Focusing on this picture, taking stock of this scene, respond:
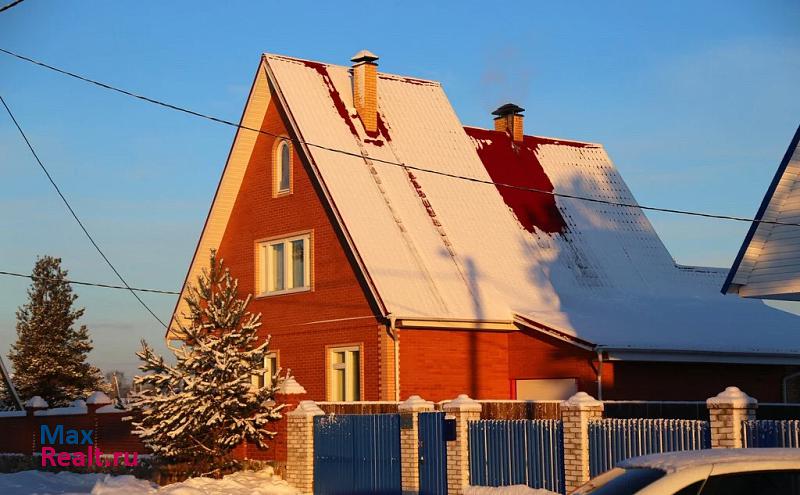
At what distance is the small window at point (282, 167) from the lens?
2970cm

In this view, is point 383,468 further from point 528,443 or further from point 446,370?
point 446,370

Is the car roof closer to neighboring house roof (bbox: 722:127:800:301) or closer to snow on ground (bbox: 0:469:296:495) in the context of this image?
neighboring house roof (bbox: 722:127:800:301)

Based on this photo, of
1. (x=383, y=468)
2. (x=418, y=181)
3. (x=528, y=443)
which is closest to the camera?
(x=528, y=443)

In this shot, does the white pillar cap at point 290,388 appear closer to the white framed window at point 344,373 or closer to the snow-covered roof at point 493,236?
the white framed window at point 344,373

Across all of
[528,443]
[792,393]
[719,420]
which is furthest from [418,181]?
[719,420]

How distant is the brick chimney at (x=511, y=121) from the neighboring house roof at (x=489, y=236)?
1.31 feet

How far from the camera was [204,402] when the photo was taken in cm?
2486

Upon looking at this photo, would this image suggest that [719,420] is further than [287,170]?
No

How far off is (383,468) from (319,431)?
97.1 inches

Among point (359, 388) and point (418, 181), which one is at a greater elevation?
point (418, 181)

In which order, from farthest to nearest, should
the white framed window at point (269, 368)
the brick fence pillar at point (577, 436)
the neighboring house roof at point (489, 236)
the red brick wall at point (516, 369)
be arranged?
the white framed window at point (269, 368) → the neighboring house roof at point (489, 236) → the red brick wall at point (516, 369) → the brick fence pillar at point (577, 436)

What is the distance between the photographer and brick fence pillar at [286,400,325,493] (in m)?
23.2

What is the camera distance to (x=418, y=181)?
29922 mm

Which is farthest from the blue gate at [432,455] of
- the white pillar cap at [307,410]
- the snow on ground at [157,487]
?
the snow on ground at [157,487]
